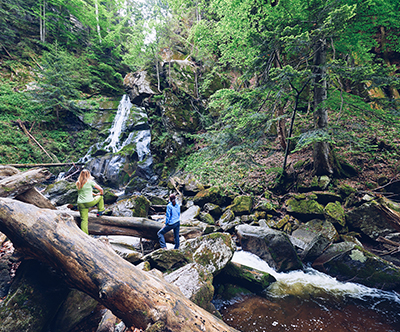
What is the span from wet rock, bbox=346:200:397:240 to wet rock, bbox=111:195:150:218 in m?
7.98

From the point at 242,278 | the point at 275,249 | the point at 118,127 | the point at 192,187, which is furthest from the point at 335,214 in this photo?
the point at 118,127

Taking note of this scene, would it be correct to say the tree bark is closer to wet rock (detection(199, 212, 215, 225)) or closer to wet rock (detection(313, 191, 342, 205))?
wet rock (detection(199, 212, 215, 225))

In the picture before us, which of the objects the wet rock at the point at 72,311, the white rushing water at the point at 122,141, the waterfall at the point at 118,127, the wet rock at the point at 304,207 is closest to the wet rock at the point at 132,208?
the wet rock at the point at 72,311

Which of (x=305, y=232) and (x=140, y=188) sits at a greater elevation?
(x=305, y=232)

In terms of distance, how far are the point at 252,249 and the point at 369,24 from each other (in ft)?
29.8

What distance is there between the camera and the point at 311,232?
6.13m

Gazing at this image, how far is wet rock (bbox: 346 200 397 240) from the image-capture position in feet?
17.3

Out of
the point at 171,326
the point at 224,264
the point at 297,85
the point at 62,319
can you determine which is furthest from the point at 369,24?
the point at 62,319

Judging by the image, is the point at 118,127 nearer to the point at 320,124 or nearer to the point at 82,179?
the point at 82,179

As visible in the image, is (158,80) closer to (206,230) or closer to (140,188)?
(140,188)

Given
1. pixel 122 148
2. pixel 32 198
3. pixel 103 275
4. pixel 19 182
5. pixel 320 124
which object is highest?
pixel 19 182

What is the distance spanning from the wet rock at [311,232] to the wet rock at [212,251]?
3.13 metres

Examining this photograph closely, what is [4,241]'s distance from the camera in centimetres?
433

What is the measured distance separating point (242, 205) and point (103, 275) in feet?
22.2
